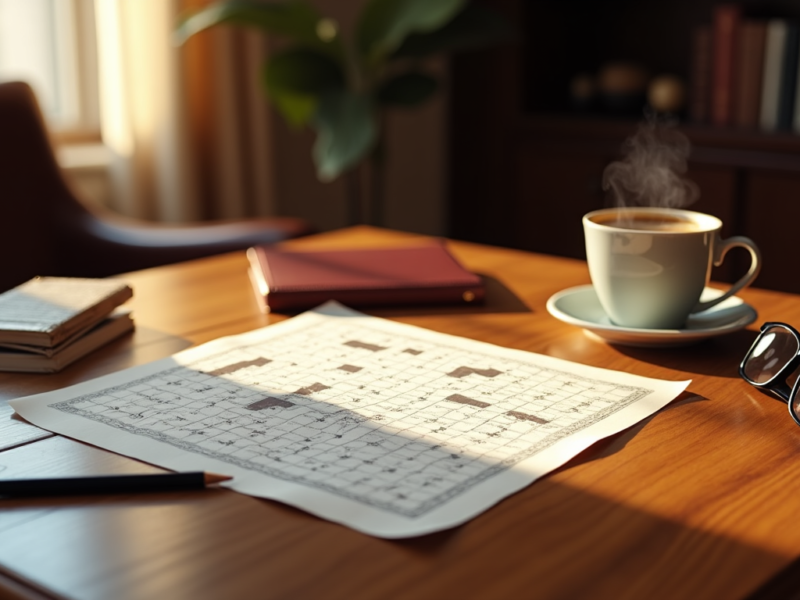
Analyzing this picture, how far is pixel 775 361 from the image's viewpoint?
0.76 meters

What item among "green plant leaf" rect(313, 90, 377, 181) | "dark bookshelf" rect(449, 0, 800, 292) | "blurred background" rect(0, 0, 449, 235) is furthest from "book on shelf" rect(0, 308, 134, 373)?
"dark bookshelf" rect(449, 0, 800, 292)

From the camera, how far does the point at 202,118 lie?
2.53 m

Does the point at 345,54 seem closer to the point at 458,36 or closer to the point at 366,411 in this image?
the point at 458,36

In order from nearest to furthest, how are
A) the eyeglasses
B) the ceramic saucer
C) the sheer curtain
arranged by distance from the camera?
the eyeglasses → the ceramic saucer → the sheer curtain

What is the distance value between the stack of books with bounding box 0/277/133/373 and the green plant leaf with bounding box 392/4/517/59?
5.31 feet

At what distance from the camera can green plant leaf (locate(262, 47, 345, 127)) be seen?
7.61 ft

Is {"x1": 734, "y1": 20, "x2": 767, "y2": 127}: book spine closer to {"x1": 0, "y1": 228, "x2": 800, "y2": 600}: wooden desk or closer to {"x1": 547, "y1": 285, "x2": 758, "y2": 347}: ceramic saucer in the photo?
{"x1": 547, "y1": 285, "x2": 758, "y2": 347}: ceramic saucer

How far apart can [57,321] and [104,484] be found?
289 millimetres

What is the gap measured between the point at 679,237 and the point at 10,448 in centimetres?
57

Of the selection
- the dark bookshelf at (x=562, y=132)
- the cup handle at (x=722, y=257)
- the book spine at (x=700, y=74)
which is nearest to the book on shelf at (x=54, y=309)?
the cup handle at (x=722, y=257)

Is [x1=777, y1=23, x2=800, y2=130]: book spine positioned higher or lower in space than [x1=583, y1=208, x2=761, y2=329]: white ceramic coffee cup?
higher

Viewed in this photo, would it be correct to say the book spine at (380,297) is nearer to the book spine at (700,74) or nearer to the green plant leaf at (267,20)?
the green plant leaf at (267,20)

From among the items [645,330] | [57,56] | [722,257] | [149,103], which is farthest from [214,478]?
[57,56]

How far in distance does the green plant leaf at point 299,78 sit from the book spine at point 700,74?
98 cm
